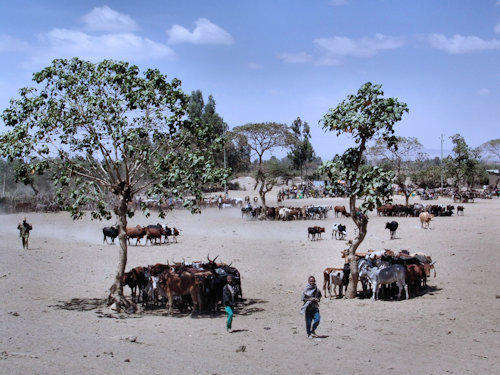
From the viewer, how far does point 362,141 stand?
50.6ft

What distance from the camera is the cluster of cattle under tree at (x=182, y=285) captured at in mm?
13711

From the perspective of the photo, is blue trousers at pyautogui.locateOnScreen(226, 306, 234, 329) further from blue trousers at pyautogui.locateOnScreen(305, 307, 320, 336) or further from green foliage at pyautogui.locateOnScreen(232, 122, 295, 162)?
green foliage at pyautogui.locateOnScreen(232, 122, 295, 162)

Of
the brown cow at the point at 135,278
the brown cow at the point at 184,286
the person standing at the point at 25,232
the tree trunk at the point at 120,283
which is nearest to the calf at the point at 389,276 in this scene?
the brown cow at the point at 184,286

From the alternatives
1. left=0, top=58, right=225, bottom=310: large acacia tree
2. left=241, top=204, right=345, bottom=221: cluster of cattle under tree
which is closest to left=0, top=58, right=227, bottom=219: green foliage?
left=0, top=58, right=225, bottom=310: large acacia tree

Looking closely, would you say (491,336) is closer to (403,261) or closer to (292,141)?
(403,261)

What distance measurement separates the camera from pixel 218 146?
1438 cm

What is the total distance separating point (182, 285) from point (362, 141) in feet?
21.3

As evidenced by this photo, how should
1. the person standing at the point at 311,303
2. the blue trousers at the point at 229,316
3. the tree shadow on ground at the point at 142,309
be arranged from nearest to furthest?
the person standing at the point at 311,303 → the blue trousers at the point at 229,316 → the tree shadow on ground at the point at 142,309

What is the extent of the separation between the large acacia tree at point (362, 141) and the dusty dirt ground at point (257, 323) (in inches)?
106

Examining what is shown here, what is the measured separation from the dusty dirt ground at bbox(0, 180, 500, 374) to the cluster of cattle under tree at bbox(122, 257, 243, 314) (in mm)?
668

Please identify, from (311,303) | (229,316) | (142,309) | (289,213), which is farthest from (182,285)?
(289,213)

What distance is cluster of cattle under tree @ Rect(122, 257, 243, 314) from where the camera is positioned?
1371 cm

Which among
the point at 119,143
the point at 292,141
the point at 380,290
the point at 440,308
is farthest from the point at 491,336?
the point at 292,141

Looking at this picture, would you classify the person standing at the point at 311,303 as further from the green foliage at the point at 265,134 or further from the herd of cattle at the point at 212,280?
the green foliage at the point at 265,134
